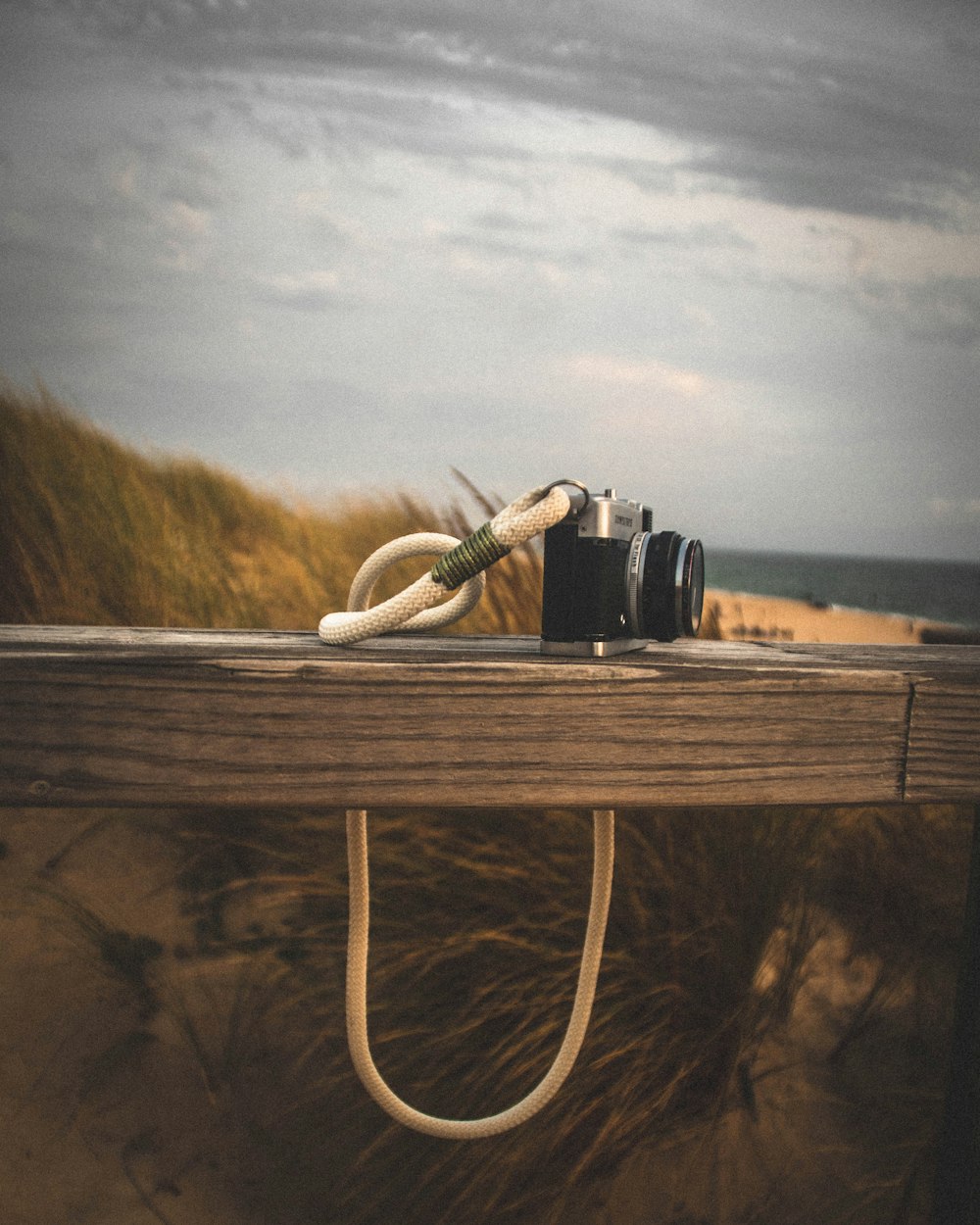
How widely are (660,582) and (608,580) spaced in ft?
→ 0.13

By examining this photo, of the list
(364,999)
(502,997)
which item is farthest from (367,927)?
(502,997)

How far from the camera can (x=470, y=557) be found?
19.4 inches

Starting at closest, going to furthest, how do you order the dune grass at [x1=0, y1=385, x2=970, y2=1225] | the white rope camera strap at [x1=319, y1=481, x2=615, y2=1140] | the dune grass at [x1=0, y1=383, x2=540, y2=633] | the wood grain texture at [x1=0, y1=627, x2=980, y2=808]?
the wood grain texture at [x1=0, y1=627, x2=980, y2=808]
the white rope camera strap at [x1=319, y1=481, x2=615, y2=1140]
the dune grass at [x1=0, y1=385, x2=970, y2=1225]
the dune grass at [x1=0, y1=383, x2=540, y2=633]

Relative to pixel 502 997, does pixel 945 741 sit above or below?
above

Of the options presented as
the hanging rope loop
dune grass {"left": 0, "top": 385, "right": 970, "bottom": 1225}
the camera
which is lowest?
dune grass {"left": 0, "top": 385, "right": 970, "bottom": 1225}

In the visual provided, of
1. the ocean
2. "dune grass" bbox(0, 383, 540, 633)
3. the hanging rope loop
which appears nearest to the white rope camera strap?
the hanging rope loop

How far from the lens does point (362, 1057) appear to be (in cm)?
57

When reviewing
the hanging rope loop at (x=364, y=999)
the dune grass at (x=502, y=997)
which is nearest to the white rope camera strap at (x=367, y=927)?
the hanging rope loop at (x=364, y=999)

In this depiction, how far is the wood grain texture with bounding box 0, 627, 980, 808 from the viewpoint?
44cm

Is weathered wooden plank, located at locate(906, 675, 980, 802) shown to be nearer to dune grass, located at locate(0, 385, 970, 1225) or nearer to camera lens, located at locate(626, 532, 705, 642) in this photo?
camera lens, located at locate(626, 532, 705, 642)

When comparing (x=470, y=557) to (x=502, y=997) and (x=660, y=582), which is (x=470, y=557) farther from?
(x=502, y=997)

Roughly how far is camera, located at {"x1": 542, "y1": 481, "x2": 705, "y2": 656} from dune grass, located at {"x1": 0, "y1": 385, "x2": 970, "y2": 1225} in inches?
15.7

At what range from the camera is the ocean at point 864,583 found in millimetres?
12812

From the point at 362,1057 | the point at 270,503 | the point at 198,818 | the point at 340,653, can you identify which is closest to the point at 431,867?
the point at 198,818
